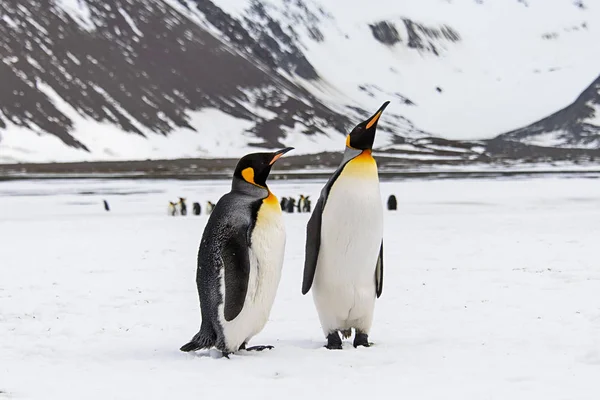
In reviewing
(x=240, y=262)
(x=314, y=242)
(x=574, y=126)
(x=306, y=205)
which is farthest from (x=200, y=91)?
(x=240, y=262)

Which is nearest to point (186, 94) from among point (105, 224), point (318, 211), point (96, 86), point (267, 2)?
point (96, 86)

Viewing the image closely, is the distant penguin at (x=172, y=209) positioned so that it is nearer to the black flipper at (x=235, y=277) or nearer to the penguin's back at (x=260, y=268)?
Result: the penguin's back at (x=260, y=268)

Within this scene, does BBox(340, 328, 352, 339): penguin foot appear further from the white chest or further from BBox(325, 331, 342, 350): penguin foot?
the white chest

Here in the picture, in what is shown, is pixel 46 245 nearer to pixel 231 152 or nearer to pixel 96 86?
pixel 231 152

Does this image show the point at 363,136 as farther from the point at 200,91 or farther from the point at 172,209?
the point at 200,91

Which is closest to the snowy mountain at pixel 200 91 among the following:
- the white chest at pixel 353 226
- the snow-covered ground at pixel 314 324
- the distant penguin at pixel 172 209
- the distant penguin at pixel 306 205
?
the distant penguin at pixel 306 205

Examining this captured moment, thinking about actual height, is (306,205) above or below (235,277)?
below

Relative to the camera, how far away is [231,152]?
120 m

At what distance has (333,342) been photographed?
24.7ft

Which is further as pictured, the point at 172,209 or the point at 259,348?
the point at 172,209

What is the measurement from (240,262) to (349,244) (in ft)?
3.55

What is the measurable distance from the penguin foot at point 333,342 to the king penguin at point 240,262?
68 centimetres

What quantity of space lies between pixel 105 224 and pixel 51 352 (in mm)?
15528

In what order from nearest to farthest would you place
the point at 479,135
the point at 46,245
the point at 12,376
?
the point at 12,376 < the point at 46,245 < the point at 479,135
